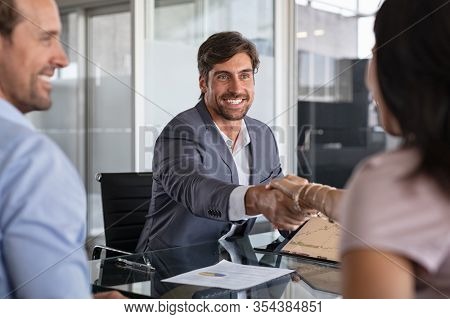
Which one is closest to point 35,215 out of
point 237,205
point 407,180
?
point 407,180

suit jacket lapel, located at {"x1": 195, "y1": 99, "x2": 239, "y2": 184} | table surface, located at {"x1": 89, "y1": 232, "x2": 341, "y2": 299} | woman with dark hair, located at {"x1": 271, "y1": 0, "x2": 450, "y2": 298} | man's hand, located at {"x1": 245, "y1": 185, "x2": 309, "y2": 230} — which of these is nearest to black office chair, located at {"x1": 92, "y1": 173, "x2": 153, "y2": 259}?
suit jacket lapel, located at {"x1": 195, "y1": 99, "x2": 239, "y2": 184}

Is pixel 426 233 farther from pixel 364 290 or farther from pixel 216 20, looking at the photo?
pixel 216 20

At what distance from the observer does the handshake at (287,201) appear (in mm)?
990

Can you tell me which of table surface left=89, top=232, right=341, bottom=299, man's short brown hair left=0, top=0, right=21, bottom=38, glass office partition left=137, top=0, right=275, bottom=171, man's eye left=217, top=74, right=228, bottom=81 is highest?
glass office partition left=137, top=0, right=275, bottom=171

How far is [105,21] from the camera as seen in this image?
278cm

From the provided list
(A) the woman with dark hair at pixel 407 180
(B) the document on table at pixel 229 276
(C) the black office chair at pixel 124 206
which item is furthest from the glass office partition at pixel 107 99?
(A) the woman with dark hair at pixel 407 180

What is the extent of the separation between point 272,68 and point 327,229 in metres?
1.80

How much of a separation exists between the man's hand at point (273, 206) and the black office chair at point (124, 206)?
497mm

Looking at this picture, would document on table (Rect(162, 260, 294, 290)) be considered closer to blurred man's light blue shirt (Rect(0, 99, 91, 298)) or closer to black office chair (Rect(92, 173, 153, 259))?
blurred man's light blue shirt (Rect(0, 99, 91, 298))

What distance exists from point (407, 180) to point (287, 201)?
64 cm

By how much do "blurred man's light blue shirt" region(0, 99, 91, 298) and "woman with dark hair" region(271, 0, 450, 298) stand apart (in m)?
0.28

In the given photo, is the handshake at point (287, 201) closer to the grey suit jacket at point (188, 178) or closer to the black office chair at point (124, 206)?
the grey suit jacket at point (188, 178)

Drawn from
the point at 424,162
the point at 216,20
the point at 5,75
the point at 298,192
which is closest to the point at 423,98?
the point at 424,162

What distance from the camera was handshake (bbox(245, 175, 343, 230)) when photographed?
990mm
